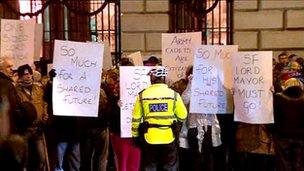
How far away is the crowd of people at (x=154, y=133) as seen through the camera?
29.6ft

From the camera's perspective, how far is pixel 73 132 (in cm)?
1037

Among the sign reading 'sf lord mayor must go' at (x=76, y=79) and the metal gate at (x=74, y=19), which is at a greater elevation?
the metal gate at (x=74, y=19)

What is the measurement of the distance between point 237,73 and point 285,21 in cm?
499

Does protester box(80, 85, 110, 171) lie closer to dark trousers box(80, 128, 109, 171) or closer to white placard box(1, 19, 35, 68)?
dark trousers box(80, 128, 109, 171)

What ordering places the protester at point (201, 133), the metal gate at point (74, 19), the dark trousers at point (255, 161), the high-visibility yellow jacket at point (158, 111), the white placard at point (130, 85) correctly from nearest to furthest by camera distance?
1. the high-visibility yellow jacket at point (158, 111)
2. the white placard at point (130, 85)
3. the protester at point (201, 133)
4. the dark trousers at point (255, 161)
5. the metal gate at point (74, 19)

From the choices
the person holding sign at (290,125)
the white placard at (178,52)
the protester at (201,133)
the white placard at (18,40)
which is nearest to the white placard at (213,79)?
the protester at (201,133)

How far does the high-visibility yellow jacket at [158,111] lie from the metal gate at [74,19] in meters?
5.73

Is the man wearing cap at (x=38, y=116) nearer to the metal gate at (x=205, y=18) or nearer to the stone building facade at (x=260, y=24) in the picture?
the stone building facade at (x=260, y=24)

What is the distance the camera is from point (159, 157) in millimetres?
9094

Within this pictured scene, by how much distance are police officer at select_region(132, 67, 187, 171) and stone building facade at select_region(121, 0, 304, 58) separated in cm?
600

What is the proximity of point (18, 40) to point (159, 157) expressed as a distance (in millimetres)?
3948

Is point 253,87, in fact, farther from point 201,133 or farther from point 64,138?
point 64,138

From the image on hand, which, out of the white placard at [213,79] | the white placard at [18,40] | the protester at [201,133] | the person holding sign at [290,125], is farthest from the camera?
the white placard at [18,40]

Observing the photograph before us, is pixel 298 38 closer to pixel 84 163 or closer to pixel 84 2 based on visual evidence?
pixel 84 2
